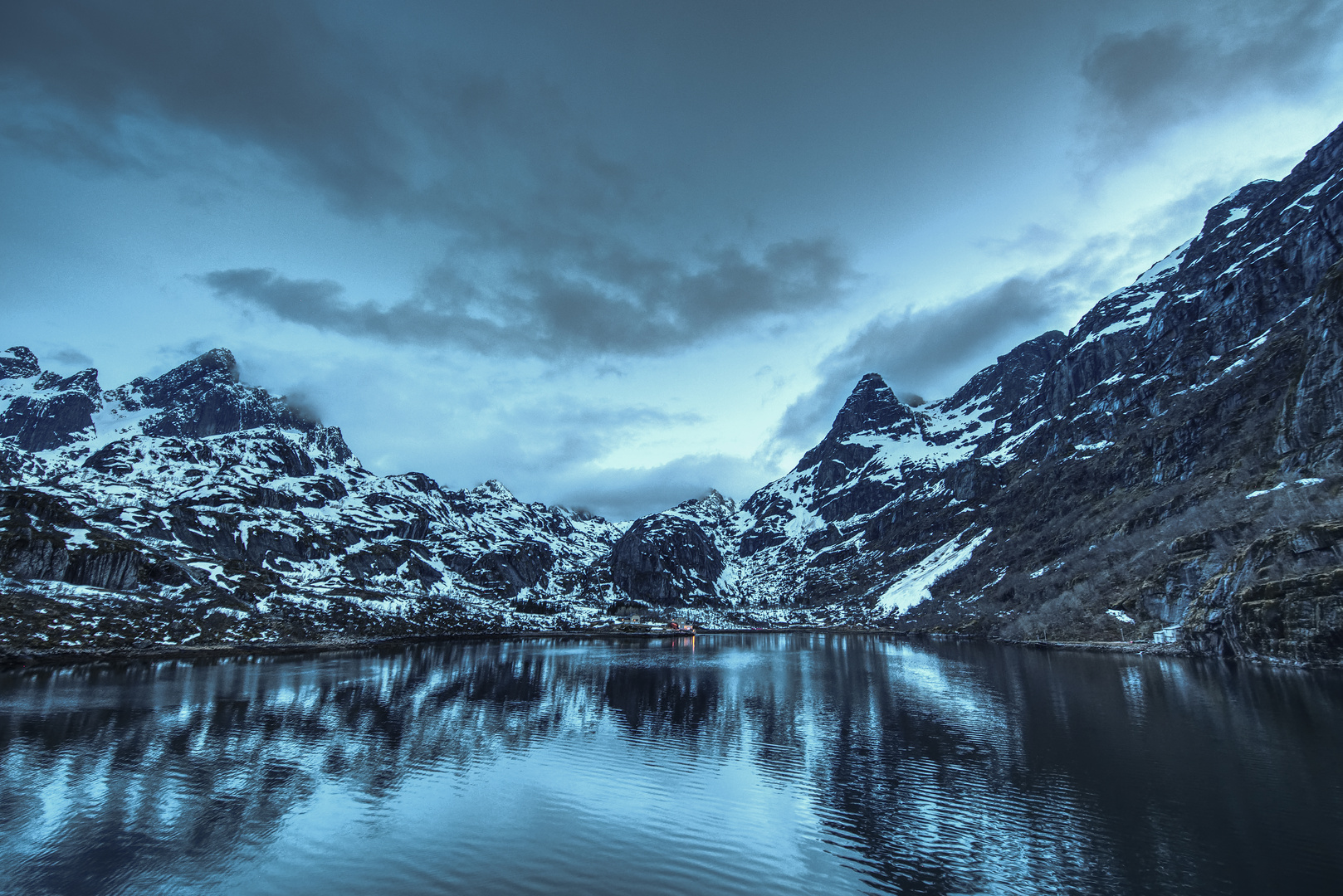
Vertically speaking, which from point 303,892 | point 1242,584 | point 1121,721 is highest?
point 1242,584

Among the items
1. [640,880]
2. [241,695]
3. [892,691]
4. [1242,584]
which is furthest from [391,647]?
[1242,584]

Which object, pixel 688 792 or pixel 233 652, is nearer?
pixel 688 792

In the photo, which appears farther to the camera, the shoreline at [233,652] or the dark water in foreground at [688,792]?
the shoreline at [233,652]

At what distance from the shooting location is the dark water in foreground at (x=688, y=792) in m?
28.5

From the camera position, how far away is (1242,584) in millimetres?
105625

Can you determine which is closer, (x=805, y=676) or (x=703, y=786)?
(x=703, y=786)

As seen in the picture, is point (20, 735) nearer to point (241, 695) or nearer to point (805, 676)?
point (241, 695)

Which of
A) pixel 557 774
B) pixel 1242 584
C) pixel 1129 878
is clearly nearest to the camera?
pixel 1129 878

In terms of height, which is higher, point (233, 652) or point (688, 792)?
point (233, 652)

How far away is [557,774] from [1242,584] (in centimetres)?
12177

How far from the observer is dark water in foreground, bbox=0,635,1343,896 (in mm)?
28500

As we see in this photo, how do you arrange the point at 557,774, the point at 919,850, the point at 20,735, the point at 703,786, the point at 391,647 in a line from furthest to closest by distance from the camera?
the point at 391,647, the point at 20,735, the point at 557,774, the point at 703,786, the point at 919,850

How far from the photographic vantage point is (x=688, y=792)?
41406 millimetres

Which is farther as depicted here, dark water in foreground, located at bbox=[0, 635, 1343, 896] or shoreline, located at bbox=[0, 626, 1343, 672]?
shoreline, located at bbox=[0, 626, 1343, 672]
